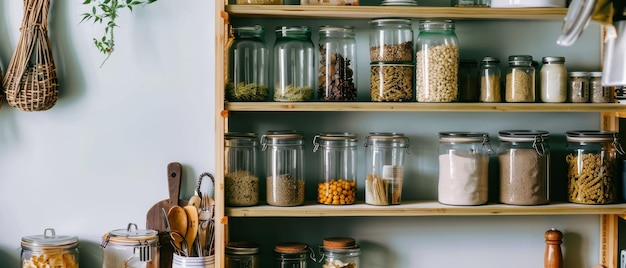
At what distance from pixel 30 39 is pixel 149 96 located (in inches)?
16.1

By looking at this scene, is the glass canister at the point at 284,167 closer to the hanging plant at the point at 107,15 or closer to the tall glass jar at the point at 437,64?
the tall glass jar at the point at 437,64

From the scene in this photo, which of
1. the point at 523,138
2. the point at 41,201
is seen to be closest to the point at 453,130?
the point at 523,138

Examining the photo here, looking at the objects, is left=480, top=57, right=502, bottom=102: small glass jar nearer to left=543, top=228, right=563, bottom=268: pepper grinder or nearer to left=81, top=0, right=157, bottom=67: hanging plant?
left=543, top=228, right=563, bottom=268: pepper grinder

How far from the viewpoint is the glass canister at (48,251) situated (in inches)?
95.7

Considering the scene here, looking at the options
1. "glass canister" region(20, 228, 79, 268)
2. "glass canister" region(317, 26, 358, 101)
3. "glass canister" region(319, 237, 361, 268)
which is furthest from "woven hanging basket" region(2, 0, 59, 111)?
"glass canister" region(319, 237, 361, 268)

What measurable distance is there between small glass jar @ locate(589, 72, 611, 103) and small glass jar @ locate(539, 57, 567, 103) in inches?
3.6

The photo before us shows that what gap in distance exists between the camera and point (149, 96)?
2598 millimetres

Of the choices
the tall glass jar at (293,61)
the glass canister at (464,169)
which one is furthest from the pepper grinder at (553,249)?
the tall glass jar at (293,61)

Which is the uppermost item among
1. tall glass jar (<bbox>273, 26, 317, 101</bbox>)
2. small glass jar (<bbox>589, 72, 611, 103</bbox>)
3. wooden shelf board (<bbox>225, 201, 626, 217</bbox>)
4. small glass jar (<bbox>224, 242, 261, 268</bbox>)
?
tall glass jar (<bbox>273, 26, 317, 101</bbox>)

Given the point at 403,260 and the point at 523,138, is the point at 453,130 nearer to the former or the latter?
the point at 523,138

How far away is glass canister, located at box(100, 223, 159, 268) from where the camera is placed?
246 cm

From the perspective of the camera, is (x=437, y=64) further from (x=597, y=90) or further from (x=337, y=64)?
(x=597, y=90)

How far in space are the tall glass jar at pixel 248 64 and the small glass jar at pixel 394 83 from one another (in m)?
0.35

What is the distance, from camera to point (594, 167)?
2451 mm
